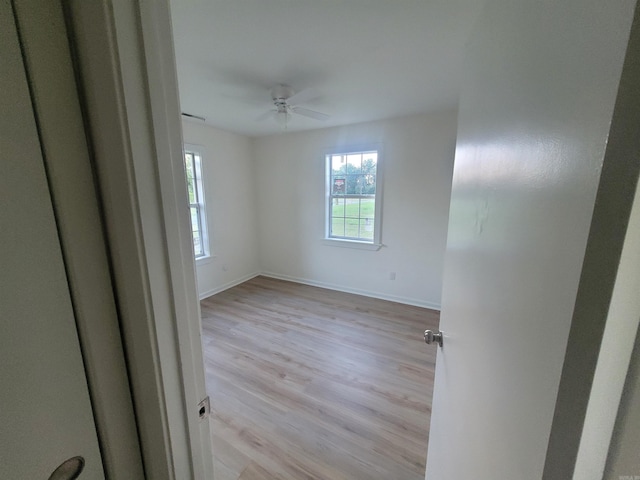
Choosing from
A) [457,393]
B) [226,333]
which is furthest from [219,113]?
[457,393]

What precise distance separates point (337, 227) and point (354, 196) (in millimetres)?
578

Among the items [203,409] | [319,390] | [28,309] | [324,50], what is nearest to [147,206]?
[28,309]

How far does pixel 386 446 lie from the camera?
1511 millimetres

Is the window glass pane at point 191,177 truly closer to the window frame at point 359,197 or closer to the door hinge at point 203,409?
the window frame at point 359,197

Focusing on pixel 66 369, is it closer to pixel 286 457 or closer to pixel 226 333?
pixel 286 457

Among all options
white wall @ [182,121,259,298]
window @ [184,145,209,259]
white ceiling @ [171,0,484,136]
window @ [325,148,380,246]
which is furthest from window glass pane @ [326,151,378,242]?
window @ [184,145,209,259]

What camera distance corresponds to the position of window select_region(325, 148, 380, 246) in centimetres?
352

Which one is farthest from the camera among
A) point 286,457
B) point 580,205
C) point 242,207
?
point 242,207

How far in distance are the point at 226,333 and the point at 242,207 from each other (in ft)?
7.27

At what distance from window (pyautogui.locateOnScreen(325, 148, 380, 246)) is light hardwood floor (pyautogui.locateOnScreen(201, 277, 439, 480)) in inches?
44.8

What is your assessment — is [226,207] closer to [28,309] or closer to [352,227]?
[352,227]

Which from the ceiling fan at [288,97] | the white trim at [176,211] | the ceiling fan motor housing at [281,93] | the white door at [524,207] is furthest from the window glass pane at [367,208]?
the white trim at [176,211]

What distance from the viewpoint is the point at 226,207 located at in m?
3.96

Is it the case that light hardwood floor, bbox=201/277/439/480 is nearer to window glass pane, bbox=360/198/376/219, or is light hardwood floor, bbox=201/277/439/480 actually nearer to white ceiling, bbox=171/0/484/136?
window glass pane, bbox=360/198/376/219
